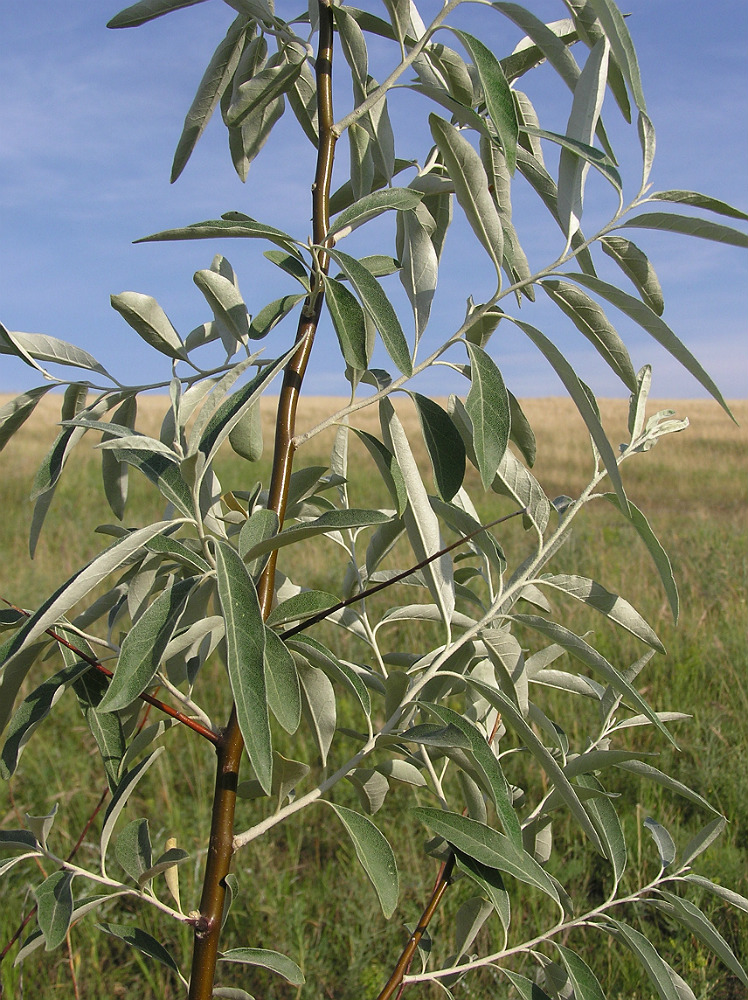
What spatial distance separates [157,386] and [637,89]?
17.3 inches

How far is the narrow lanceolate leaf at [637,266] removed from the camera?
60cm

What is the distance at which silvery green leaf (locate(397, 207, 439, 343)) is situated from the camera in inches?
24.1

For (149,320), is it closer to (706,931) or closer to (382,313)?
(382,313)

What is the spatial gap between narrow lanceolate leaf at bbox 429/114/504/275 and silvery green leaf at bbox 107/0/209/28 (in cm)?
35

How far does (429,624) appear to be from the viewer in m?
3.13

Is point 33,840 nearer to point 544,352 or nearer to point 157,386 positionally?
point 157,386

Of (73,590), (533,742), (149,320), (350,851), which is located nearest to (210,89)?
(149,320)

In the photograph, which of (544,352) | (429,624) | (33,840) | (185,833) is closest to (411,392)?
(544,352)

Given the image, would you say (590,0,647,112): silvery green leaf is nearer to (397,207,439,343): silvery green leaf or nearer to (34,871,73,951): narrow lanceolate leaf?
(397,207,439,343): silvery green leaf

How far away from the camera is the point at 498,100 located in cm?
52

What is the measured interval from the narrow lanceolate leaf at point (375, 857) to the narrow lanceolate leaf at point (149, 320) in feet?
1.34

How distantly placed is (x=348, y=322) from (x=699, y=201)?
29 cm

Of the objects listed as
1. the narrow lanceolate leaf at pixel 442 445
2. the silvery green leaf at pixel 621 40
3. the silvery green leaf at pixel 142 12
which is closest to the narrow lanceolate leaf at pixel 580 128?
the silvery green leaf at pixel 621 40

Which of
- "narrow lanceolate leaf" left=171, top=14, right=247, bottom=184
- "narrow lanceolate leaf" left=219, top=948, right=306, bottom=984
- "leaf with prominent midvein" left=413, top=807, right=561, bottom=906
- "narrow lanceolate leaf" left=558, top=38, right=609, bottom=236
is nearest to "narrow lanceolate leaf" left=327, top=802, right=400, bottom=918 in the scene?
"leaf with prominent midvein" left=413, top=807, right=561, bottom=906
